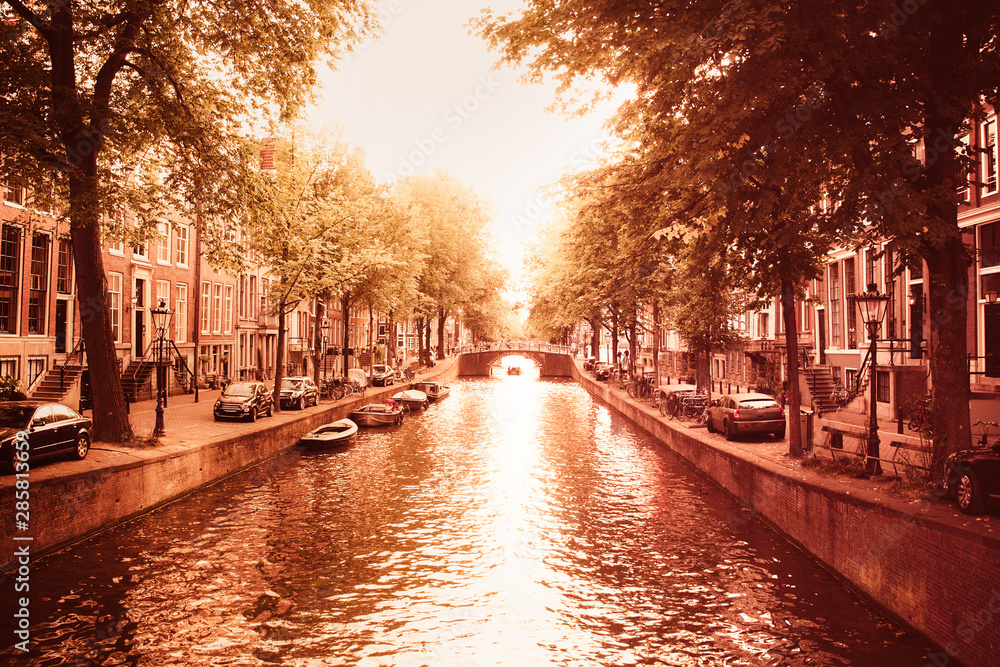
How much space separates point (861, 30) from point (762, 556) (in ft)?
32.6

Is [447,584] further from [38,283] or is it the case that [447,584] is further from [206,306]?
[206,306]

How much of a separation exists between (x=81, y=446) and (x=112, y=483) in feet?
4.37

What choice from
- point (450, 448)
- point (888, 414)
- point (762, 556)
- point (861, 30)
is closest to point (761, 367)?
point (888, 414)

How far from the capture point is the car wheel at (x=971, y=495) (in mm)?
9664

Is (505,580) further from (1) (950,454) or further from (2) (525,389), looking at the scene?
(2) (525,389)

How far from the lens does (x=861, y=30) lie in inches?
457

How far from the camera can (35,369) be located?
25641 millimetres

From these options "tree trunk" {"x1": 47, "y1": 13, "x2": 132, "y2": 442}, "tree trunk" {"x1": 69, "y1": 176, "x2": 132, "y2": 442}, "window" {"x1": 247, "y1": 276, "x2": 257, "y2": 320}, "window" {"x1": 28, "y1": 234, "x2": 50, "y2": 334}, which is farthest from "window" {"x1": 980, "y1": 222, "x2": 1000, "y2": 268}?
"window" {"x1": 247, "y1": 276, "x2": 257, "y2": 320}

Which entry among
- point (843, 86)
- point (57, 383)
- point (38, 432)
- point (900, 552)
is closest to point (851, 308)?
point (843, 86)

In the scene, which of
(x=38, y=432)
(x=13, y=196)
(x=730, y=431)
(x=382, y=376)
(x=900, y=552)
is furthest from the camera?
(x=382, y=376)

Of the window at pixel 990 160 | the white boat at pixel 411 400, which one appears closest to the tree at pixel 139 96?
the window at pixel 990 160

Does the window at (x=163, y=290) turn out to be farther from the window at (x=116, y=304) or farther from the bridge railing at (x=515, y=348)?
the bridge railing at (x=515, y=348)

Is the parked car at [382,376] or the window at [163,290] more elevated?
the window at [163,290]

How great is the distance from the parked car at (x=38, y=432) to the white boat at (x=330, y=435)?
10830mm
